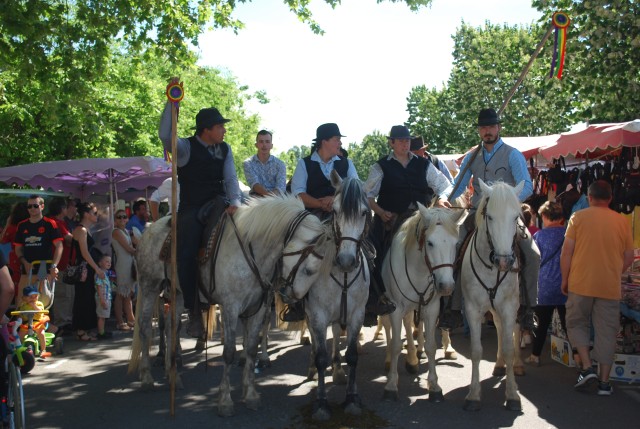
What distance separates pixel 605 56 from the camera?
15031 mm

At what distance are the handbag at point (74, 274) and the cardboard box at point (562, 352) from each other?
7101 mm

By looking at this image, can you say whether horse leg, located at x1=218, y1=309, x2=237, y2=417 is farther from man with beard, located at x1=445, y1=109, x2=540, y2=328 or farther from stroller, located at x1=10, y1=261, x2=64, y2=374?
stroller, located at x1=10, y1=261, x2=64, y2=374

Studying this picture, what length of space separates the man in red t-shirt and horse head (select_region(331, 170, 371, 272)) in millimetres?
5719

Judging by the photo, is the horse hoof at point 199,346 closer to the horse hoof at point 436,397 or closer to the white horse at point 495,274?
the horse hoof at point 436,397

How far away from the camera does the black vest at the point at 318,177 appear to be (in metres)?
7.36

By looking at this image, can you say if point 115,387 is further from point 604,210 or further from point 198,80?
point 198,80

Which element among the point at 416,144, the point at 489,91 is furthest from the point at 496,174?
the point at 489,91

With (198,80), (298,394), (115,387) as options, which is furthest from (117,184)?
(198,80)

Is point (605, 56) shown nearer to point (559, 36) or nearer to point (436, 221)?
point (559, 36)

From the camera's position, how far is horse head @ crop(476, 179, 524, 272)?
Result: 5.89 m

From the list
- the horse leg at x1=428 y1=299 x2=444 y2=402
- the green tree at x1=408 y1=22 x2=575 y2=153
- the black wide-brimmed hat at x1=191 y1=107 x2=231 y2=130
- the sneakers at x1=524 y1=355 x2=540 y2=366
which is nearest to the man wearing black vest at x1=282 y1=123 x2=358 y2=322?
the black wide-brimmed hat at x1=191 y1=107 x2=231 y2=130

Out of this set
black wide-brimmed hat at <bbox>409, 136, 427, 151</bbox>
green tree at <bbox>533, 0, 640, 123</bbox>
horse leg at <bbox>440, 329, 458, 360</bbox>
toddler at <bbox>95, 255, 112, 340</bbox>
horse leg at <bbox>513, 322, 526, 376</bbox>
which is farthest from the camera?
green tree at <bbox>533, 0, 640, 123</bbox>

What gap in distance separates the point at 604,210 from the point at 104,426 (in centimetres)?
538

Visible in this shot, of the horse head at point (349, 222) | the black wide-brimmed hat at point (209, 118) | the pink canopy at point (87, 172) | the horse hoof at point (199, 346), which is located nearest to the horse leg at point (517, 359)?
the horse head at point (349, 222)
